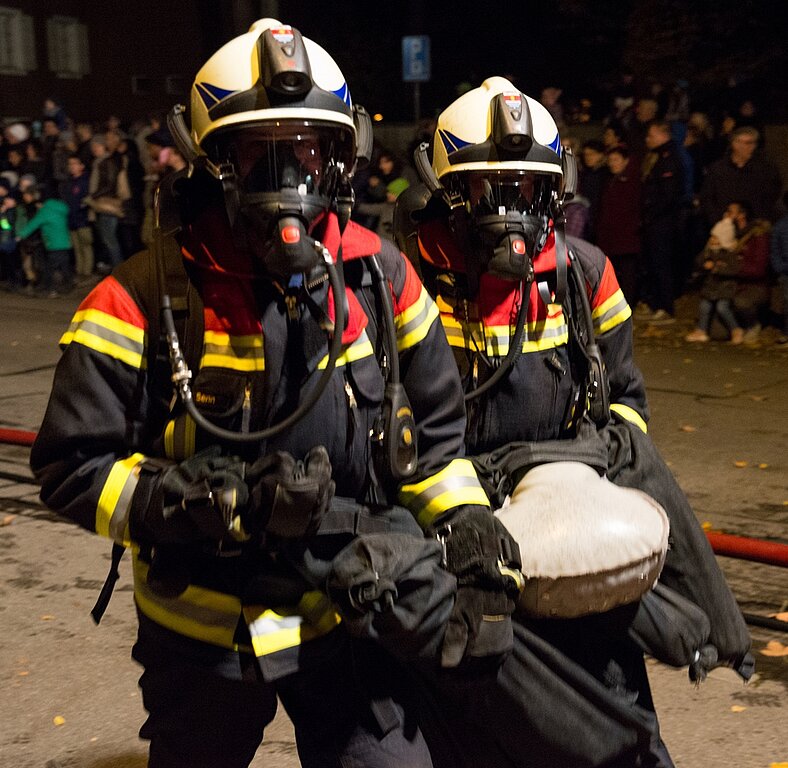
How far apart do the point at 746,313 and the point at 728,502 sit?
16.9 ft

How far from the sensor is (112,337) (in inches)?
94.6

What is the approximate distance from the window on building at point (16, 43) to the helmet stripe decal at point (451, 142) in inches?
1085

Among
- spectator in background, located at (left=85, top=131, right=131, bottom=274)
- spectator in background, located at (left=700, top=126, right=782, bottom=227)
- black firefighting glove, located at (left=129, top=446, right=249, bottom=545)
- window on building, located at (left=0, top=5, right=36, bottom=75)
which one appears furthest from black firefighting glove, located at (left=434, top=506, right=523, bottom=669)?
window on building, located at (left=0, top=5, right=36, bottom=75)

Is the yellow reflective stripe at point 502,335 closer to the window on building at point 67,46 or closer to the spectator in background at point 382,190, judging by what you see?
the spectator in background at point 382,190

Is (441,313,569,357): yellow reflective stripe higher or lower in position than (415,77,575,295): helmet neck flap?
lower

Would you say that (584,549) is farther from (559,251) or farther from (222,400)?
(559,251)

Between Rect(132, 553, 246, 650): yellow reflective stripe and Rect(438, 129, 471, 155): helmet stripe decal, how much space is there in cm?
148

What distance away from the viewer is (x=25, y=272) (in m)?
16.2

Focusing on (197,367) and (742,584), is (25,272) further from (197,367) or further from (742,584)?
(197,367)

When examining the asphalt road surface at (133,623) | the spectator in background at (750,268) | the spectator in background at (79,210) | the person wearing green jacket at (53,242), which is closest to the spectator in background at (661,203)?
the spectator in background at (750,268)

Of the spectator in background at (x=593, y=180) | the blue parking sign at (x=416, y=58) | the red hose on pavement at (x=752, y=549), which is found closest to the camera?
the red hose on pavement at (x=752, y=549)

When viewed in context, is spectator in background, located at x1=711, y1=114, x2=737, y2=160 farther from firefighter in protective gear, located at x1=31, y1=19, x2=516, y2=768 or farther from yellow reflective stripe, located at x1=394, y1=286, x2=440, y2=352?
firefighter in protective gear, located at x1=31, y1=19, x2=516, y2=768

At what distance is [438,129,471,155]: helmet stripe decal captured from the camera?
11.2 feet

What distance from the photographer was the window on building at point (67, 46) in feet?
97.8
